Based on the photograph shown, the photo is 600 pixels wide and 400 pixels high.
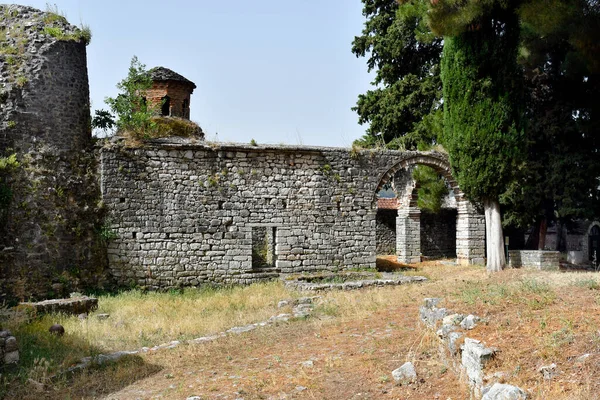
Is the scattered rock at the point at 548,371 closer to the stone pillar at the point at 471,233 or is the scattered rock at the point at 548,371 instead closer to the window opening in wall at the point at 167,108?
the stone pillar at the point at 471,233

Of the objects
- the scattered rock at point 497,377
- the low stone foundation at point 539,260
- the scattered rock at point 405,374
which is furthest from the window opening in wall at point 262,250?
the scattered rock at point 497,377

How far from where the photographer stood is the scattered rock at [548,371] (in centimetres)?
490

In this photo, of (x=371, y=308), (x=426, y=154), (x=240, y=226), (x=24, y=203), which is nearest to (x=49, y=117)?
(x=24, y=203)

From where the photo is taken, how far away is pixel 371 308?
34.5 feet

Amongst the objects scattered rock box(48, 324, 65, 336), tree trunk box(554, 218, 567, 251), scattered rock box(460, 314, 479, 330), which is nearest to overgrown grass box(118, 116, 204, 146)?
scattered rock box(48, 324, 65, 336)

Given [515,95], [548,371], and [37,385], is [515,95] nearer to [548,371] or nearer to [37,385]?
[548,371]

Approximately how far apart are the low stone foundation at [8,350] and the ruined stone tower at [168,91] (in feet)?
42.2

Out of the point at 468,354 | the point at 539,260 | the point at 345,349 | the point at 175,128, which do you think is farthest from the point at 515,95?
the point at 468,354

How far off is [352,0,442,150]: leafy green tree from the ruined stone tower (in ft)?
29.6

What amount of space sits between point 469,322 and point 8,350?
659cm

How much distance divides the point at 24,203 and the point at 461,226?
14367 millimetres

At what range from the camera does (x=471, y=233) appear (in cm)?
1942

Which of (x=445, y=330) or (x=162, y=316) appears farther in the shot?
(x=162, y=316)

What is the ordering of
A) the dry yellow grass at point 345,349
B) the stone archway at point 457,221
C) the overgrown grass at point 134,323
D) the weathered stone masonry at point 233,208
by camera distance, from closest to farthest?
the dry yellow grass at point 345,349
the overgrown grass at point 134,323
the weathered stone masonry at point 233,208
the stone archway at point 457,221
